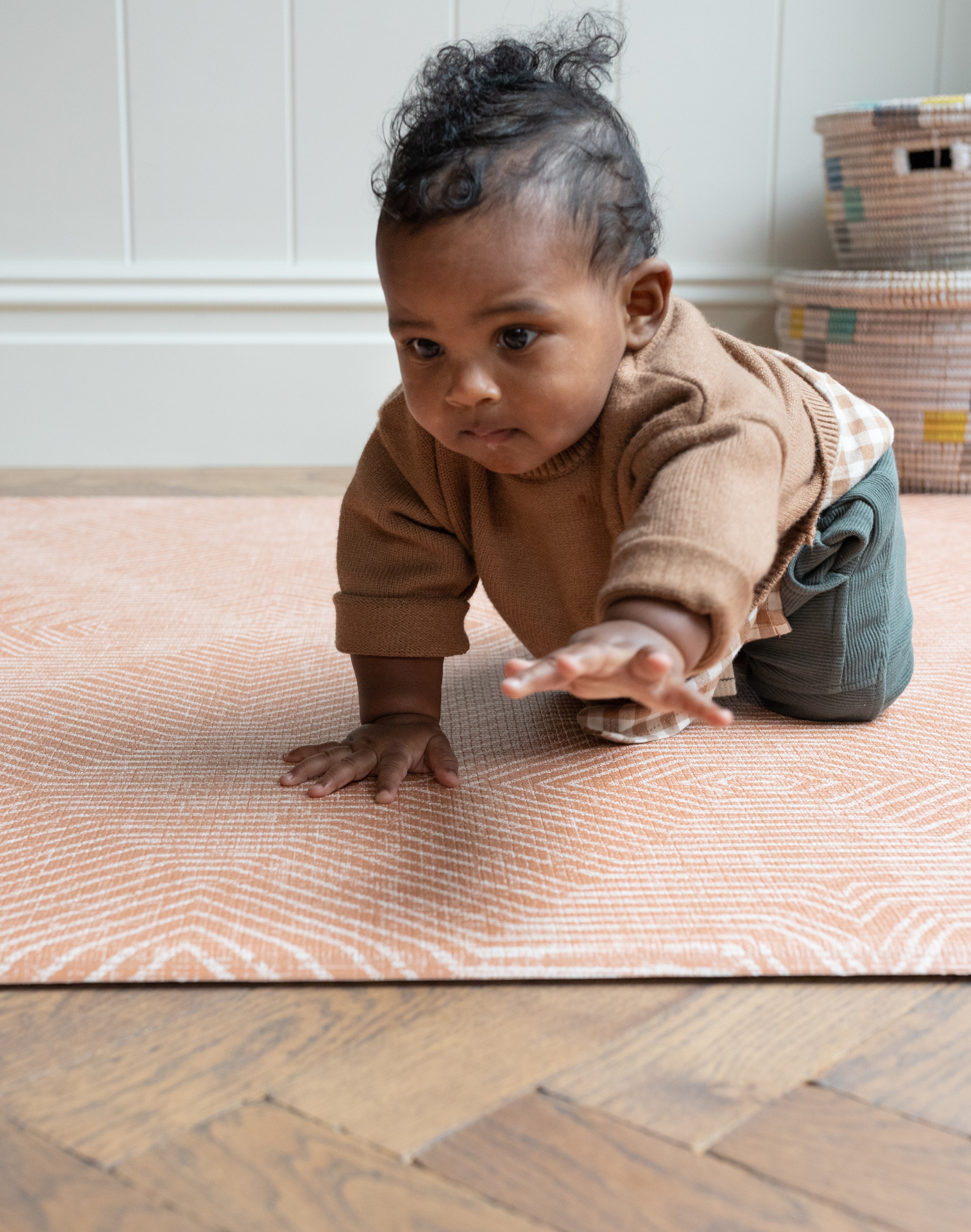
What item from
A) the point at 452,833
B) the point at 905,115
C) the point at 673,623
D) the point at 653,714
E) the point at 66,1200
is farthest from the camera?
the point at 905,115

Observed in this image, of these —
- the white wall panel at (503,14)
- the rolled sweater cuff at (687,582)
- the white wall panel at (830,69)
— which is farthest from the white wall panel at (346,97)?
the rolled sweater cuff at (687,582)

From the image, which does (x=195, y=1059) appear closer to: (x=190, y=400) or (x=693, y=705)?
(x=693, y=705)

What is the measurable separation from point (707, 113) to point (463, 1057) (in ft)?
5.56

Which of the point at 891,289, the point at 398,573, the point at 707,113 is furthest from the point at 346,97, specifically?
the point at 398,573

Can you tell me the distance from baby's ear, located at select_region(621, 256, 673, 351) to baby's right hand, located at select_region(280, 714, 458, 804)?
0.24 metres

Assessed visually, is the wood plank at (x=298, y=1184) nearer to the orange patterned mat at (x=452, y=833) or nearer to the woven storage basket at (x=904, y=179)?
the orange patterned mat at (x=452, y=833)

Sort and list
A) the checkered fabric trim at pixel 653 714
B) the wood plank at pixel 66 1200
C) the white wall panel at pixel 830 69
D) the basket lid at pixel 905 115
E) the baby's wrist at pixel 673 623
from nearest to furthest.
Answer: the wood plank at pixel 66 1200 → the baby's wrist at pixel 673 623 → the checkered fabric trim at pixel 653 714 → the basket lid at pixel 905 115 → the white wall panel at pixel 830 69

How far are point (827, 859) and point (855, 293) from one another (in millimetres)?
1150

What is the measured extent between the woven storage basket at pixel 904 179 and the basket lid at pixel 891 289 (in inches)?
1.4

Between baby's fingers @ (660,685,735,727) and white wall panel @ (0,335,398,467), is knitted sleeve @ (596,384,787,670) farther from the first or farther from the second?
white wall panel @ (0,335,398,467)

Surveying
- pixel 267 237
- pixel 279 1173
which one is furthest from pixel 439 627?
pixel 267 237

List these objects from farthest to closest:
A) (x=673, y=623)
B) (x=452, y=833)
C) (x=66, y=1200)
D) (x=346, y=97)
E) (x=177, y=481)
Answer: (x=346, y=97)
(x=177, y=481)
(x=452, y=833)
(x=673, y=623)
(x=66, y=1200)

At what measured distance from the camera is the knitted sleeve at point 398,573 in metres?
0.72

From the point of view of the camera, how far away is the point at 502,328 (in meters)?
0.58
